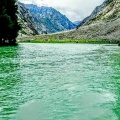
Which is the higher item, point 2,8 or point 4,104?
point 2,8

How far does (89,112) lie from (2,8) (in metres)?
94.7

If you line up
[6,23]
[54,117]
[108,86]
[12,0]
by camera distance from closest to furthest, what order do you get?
[54,117]
[108,86]
[6,23]
[12,0]

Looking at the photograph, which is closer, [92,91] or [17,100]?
[17,100]

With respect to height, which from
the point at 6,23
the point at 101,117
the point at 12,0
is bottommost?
the point at 101,117

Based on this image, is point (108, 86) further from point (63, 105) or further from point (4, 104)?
point (4, 104)

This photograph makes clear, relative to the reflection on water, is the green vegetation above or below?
above

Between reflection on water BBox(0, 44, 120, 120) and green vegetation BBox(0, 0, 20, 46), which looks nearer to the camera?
reflection on water BBox(0, 44, 120, 120)

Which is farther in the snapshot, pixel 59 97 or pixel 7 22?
pixel 7 22

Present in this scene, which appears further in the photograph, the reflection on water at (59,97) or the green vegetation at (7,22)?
the green vegetation at (7,22)

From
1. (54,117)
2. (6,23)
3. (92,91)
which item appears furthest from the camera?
(6,23)

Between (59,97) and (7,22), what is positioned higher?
(7,22)

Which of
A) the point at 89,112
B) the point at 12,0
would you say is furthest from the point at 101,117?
the point at 12,0

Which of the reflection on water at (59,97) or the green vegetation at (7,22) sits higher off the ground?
the green vegetation at (7,22)

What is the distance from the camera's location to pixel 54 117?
1831 cm
